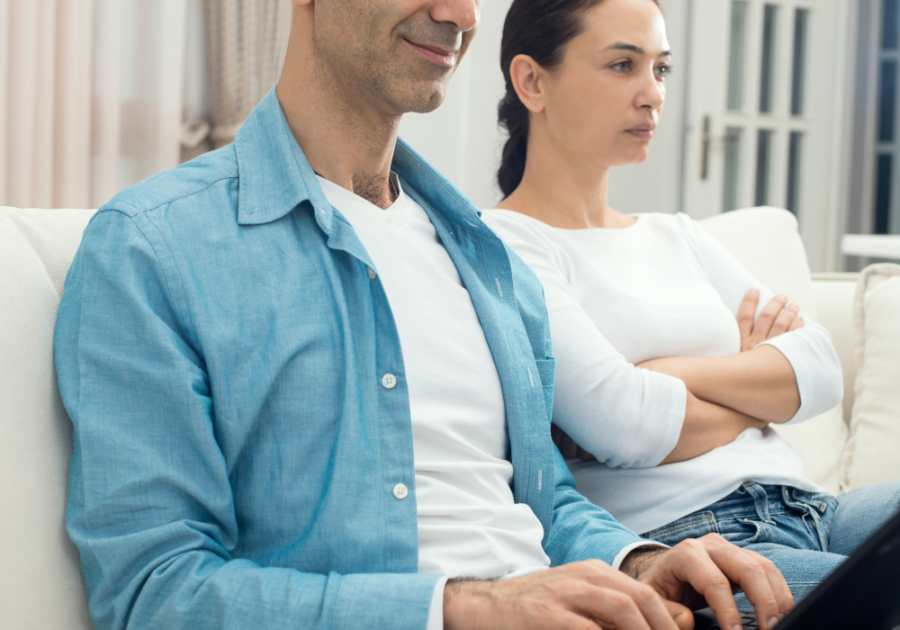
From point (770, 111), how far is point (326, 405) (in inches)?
142

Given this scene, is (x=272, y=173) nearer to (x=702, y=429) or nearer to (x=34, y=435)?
(x=34, y=435)

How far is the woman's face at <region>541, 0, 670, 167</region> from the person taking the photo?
51.7 inches

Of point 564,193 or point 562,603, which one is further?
point 564,193

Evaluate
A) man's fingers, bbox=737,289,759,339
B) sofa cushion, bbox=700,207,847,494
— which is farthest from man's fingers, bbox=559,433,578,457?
sofa cushion, bbox=700,207,847,494

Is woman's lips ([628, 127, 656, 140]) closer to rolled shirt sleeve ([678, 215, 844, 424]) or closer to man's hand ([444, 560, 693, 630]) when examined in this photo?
rolled shirt sleeve ([678, 215, 844, 424])

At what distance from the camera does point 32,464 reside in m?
0.68

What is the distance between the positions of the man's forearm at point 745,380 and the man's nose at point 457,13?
1.83 ft

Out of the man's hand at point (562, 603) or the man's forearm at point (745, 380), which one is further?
the man's forearm at point (745, 380)

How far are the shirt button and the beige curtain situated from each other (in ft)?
5.40

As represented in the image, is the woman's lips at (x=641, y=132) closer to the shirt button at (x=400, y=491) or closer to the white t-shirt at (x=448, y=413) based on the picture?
Answer: the white t-shirt at (x=448, y=413)

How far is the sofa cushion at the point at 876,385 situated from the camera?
145 cm

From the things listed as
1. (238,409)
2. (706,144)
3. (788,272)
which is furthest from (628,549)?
(706,144)

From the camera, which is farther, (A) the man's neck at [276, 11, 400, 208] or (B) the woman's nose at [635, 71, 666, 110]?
(B) the woman's nose at [635, 71, 666, 110]

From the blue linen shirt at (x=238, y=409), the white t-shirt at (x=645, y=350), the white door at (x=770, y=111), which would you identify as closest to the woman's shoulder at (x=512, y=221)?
the white t-shirt at (x=645, y=350)
